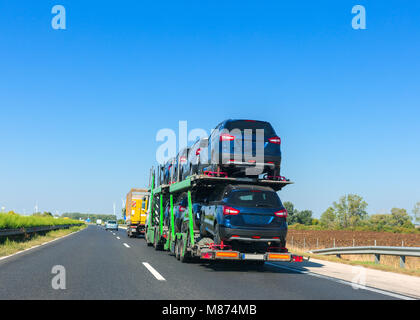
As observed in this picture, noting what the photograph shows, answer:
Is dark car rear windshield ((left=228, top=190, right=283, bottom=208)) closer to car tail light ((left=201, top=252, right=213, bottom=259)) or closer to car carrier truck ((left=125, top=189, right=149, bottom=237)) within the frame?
car tail light ((left=201, top=252, right=213, bottom=259))

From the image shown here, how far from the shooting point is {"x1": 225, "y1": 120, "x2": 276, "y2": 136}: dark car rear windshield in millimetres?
11805

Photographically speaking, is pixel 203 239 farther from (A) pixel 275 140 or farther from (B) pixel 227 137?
(A) pixel 275 140

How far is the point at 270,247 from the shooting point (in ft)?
36.8

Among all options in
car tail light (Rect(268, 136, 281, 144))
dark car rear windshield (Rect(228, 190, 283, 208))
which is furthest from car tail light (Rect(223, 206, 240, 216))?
car tail light (Rect(268, 136, 281, 144))

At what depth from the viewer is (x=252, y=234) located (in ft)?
35.2

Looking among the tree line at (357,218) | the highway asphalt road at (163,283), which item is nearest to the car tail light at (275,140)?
the highway asphalt road at (163,283)

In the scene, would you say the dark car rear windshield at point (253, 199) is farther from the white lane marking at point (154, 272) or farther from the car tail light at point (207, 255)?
the white lane marking at point (154, 272)

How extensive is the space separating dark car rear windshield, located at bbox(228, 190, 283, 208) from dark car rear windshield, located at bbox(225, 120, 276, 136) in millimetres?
1804

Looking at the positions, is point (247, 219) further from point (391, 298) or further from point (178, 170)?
point (178, 170)

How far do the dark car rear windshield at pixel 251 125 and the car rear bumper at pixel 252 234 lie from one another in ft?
8.97

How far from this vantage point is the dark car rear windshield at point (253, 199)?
35.7 ft

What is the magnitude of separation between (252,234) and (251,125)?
9.98 ft

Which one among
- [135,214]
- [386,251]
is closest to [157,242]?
[386,251]
